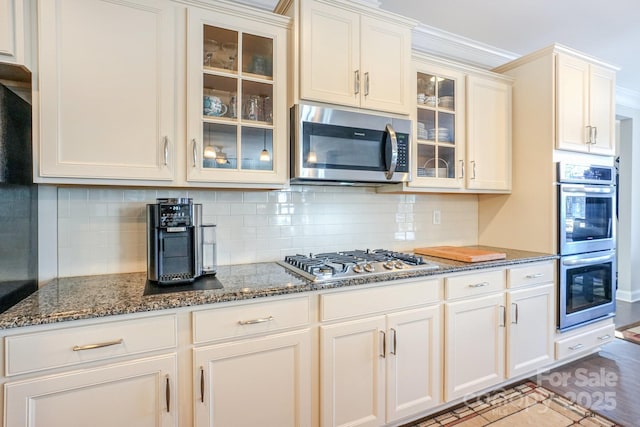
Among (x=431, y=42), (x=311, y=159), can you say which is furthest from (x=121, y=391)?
(x=431, y=42)

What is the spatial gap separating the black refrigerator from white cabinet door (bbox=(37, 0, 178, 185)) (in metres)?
0.09

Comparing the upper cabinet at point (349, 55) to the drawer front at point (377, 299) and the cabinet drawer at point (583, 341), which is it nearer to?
the drawer front at point (377, 299)

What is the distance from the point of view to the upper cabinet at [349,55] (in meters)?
1.85

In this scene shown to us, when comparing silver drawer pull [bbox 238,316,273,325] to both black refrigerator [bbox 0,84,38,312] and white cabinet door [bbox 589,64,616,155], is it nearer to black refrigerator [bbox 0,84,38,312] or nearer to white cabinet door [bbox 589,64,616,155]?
black refrigerator [bbox 0,84,38,312]

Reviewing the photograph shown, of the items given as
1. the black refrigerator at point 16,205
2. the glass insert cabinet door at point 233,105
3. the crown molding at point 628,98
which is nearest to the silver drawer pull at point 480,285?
the glass insert cabinet door at point 233,105

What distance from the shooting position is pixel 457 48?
290cm

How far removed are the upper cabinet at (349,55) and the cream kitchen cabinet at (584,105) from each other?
1.30 m

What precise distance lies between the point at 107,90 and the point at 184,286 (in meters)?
0.97

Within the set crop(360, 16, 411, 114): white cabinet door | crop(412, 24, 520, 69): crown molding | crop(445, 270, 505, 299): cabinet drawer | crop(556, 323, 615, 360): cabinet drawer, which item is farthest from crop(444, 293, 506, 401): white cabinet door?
crop(412, 24, 520, 69): crown molding

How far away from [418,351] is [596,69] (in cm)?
269

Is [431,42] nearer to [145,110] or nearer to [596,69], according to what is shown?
[596,69]

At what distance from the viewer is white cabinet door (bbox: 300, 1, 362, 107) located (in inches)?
72.9

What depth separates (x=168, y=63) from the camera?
162cm

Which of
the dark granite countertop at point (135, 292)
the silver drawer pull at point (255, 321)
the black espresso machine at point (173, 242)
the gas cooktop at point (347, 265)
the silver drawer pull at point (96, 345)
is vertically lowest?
the silver drawer pull at point (96, 345)
